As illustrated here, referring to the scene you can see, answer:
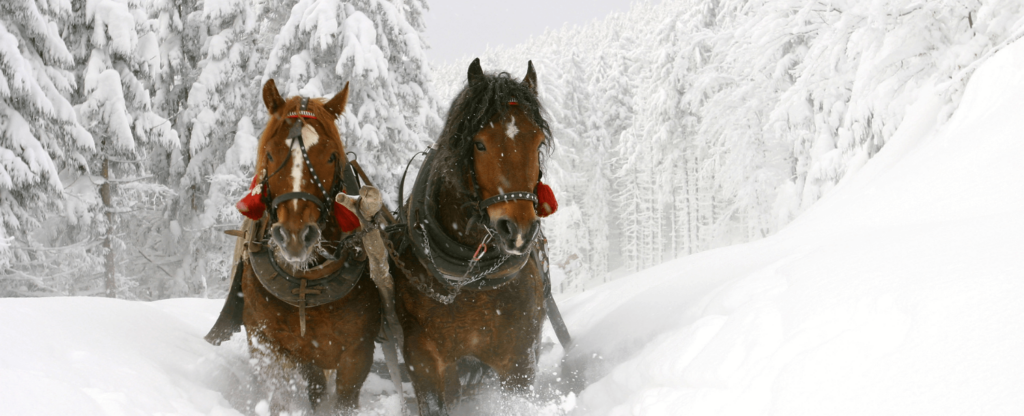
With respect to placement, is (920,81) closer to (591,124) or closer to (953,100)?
(953,100)

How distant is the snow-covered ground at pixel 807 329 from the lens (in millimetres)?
1701

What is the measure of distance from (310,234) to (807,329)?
2196 mm

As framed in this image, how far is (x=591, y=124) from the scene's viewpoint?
1153 inches

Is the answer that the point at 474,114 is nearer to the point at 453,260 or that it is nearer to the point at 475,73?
the point at 475,73

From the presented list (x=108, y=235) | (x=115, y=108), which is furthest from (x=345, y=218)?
(x=108, y=235)

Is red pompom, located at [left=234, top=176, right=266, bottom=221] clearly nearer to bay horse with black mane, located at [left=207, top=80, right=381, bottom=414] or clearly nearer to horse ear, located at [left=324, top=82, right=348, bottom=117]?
bay horse with black mane, located at [left=207, top=80, right=381, bottom=414]

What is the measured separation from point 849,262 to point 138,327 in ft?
13.2

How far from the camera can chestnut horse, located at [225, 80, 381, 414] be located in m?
2.91

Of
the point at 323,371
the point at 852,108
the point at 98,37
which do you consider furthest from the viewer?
the point at 98,37

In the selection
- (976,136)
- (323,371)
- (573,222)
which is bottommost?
(573,222)

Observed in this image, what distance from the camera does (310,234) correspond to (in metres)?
2.75

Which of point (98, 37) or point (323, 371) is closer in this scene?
point (323, 371)

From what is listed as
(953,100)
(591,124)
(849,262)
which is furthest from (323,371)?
(591,124)

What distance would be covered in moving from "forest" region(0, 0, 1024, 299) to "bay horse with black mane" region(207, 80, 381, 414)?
5561 mm
